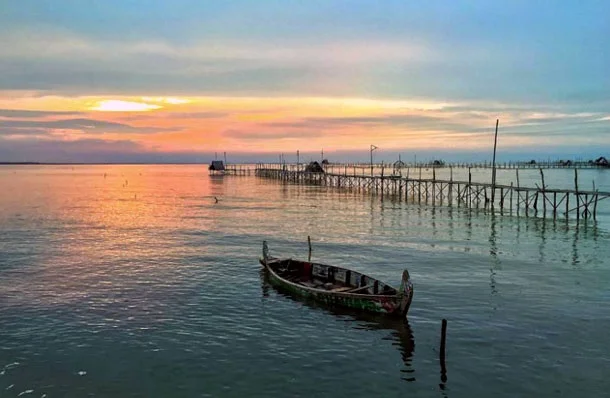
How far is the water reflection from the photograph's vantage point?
15527mm

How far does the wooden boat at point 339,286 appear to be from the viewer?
18.6 meters

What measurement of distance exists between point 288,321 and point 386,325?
11.7ft

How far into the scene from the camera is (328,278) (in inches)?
950

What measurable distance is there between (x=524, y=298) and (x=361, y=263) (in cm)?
996

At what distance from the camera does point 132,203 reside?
2844 inches

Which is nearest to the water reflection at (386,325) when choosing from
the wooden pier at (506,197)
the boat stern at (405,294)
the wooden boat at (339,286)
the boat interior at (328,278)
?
the wooden boat at (339,286)

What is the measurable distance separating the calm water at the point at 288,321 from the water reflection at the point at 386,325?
A: 0.09 m

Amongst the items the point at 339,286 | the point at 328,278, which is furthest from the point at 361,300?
the point at 328,278

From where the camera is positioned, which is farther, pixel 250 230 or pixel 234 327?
pixel 250 230

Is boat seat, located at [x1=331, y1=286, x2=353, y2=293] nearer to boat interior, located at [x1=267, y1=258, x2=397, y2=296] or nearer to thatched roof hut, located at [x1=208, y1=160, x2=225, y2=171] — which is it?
boat interior, located at [x1=267, y1=258, x2=397, y2=296]

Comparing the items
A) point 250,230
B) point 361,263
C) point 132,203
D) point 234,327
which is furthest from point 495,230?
point 132,203

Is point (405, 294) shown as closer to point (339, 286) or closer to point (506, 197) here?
point (339, 286)

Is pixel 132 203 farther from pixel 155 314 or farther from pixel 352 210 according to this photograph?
pixel 155 314

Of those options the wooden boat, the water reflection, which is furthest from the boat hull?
the water reflection
